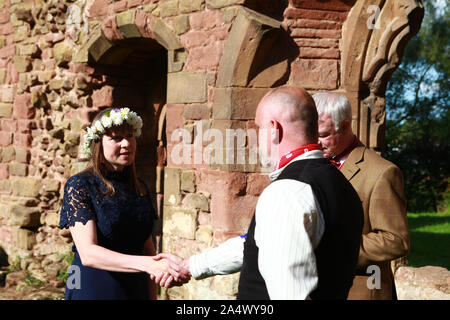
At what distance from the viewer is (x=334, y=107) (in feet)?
→ 9.61

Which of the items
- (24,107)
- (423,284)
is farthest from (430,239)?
(24,107)

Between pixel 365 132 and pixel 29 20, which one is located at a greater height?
pixel 29 20

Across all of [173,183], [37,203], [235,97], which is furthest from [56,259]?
[235,97]

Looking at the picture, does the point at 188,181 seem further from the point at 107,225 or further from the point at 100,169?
the point at 107,225

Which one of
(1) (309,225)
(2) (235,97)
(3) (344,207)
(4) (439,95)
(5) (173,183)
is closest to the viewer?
(1) (309,225)

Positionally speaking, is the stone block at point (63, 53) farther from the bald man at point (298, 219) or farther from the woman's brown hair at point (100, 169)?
the bald man at point (298, 219)

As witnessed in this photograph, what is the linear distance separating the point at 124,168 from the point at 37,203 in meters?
4.29

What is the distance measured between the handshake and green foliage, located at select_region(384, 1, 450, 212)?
1692 cm

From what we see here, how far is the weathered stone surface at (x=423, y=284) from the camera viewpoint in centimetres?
476

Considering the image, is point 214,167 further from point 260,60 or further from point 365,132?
point 365,132

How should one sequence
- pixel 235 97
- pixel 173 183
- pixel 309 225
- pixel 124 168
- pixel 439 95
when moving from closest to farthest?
pixel 309 225 → pixel 124 168 → pixel 235 97 → pixel 173 183 → pixel 439 95

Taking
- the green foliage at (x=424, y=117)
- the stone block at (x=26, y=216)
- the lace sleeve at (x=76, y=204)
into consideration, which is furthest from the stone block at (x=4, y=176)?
the green foliage at (x=424, y=117)

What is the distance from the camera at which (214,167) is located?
5.04 metres

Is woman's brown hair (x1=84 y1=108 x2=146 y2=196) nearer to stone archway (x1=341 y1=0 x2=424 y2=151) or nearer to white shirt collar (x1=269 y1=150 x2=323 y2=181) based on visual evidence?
white shirt collar (x1=269 y1=150 x2=323 y2=181)
